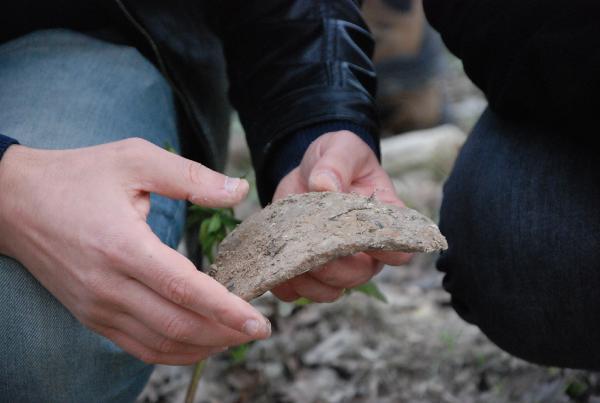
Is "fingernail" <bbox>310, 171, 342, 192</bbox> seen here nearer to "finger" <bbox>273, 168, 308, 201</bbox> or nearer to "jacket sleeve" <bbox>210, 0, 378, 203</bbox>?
"finger" <bbox>273, 168, 308, 201</bbox>

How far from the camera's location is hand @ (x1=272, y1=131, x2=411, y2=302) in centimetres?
144

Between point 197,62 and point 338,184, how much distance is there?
2.10 feet

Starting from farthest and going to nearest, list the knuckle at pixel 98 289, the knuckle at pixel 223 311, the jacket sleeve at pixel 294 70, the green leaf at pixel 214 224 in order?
1. the jacket sleeve at pixel 294 70
2. the green leaf at pixel 214 224
3. the knuckle at pixel 98 289
4. the knuckle at pixel 223 311

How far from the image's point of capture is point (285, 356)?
7.28 feet

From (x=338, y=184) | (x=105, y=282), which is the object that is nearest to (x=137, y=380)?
(x=105, y=282)

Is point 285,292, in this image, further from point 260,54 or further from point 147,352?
point 260,54

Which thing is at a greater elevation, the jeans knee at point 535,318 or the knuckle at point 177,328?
the knuckle at point 177,328

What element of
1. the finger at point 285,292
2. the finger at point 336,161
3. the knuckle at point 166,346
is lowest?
the finger at point 285,292

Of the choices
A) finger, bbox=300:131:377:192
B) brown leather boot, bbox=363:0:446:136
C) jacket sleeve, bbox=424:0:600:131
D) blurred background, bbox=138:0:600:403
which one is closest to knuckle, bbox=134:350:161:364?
finger, bbox=300:131:377:192

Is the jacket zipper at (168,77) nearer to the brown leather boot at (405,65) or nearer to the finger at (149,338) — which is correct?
the finger at (149,338)

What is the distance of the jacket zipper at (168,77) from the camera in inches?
68.6

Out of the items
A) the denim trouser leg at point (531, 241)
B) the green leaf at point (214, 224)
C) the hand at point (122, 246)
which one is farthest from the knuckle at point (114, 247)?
the denim trouser leg at point (531, 241)

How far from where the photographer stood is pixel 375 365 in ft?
7.02

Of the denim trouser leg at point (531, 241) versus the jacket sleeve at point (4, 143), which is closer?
the jacket sleeve at point (4, 143)
